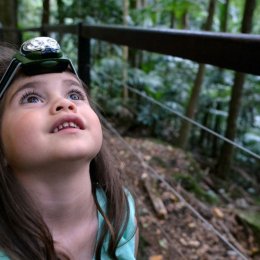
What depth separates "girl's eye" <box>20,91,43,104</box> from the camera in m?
0.98

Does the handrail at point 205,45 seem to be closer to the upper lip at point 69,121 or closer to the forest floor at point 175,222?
the upper lip at point 69,121

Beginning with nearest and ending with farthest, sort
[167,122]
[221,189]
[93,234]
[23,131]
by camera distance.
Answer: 1. [23,131]
2. [93,234]
3. [221,189]
4. [167,122]

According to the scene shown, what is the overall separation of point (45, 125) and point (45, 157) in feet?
0.24

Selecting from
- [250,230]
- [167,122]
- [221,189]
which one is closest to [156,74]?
[167,122]

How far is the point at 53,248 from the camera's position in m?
1.02

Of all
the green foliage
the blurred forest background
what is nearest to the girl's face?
the green foliage

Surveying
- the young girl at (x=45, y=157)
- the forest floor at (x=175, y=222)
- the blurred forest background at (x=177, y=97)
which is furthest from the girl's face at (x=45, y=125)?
the blurred forest background at (x=177, y=97)

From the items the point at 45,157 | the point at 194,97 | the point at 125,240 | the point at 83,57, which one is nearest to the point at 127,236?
the point at 125,240

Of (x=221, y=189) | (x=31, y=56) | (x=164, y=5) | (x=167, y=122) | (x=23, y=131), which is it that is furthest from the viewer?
(x=167, y=122)

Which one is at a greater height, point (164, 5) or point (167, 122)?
point (164, 5)

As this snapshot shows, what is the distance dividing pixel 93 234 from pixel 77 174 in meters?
0.24

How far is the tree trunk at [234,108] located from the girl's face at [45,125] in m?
3.73

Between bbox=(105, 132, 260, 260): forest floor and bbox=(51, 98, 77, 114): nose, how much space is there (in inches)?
41.2

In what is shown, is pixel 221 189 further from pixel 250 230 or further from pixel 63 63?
pixel 63 63
